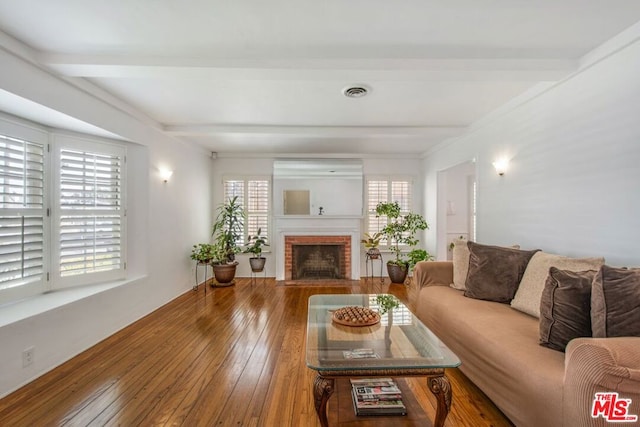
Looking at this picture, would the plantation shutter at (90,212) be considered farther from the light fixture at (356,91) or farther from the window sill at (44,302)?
the light fixture at (356,91)

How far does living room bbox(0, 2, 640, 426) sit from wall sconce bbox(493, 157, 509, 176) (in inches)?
2.6

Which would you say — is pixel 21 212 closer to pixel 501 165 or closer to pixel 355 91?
pixel 355 91

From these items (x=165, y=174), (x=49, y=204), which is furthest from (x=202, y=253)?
(x=49, y=204)

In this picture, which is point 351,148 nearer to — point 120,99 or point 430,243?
point 430,243

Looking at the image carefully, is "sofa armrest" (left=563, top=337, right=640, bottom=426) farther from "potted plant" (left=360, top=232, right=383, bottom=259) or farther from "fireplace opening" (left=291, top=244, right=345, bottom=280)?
"fireplace opening" (left=291, top=244, right=345, bottom=280)

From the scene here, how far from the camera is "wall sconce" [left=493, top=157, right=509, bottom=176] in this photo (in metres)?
3.36

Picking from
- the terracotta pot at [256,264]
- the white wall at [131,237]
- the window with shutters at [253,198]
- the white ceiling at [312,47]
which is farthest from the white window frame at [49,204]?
the window with shutters at [253,198]

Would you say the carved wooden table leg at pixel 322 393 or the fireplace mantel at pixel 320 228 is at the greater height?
the fireplace mantel at pixel 320 228

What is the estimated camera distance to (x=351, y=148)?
17.7 feet

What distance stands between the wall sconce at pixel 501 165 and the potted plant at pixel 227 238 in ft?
14.2

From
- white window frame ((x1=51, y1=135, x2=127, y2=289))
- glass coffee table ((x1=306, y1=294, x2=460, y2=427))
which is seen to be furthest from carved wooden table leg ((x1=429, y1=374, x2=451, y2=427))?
white window frame ((x1=51, y1=135, x2=127, y2=289))

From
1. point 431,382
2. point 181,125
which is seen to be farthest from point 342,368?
point 181,125

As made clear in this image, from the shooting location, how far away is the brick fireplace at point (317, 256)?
5.72 m

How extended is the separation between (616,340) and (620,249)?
1.15 meters
